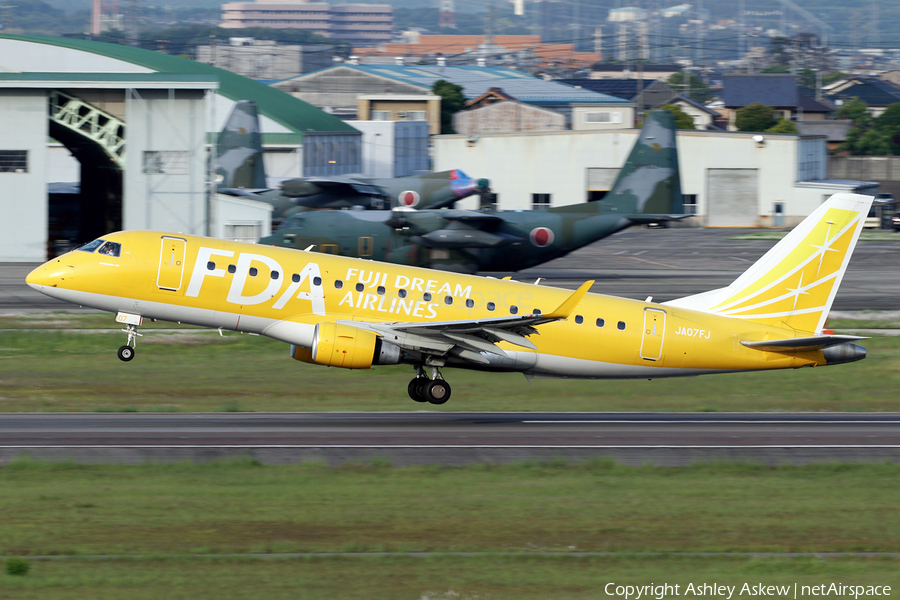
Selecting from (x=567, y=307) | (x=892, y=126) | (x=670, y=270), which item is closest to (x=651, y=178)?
(x=670, y=270)

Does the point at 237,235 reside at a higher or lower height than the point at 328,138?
lower

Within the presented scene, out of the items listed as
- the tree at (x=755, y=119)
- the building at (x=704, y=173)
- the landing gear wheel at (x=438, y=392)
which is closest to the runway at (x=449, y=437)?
the landing gear wheel at (x=438, y=392)

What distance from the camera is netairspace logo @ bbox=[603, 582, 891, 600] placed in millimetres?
15398

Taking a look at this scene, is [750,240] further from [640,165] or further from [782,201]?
[640,165]

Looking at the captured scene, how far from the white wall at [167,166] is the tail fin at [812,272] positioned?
47355mm

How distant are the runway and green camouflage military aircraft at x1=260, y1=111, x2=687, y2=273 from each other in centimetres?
2672

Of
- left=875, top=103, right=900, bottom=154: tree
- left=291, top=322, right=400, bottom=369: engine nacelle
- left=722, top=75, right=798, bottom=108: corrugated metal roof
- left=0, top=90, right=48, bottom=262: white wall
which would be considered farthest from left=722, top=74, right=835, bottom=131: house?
left=291, top=322, right=400, bottom=369: engine nacelle

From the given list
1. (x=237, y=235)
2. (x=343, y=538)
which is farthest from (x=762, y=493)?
(x=237, y=235)

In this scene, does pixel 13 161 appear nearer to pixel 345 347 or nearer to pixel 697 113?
pixel 345 347

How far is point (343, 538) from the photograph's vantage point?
18.1 m

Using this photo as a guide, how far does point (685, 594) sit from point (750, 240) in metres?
86.4

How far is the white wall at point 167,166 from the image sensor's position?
71250mm

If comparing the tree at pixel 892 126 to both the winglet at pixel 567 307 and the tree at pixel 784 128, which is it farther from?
the winglet at pixel 567 307

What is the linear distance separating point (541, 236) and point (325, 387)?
25.3m
